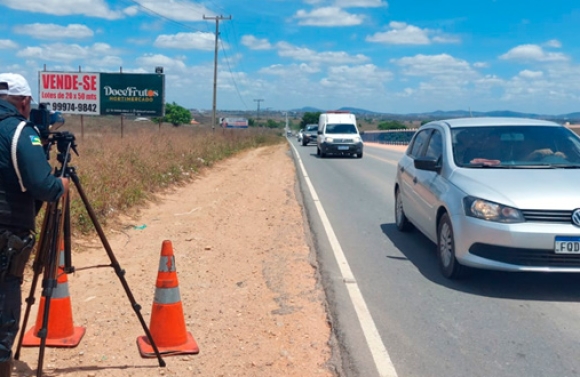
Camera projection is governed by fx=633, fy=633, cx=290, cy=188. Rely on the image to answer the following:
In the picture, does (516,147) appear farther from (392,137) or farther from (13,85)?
(392,137)

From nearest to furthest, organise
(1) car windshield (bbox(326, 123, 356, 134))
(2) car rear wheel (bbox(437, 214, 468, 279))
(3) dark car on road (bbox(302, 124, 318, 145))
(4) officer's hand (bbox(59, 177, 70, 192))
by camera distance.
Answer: (4) officer's hand (bbox(59, 177, 70, 192))
(2) car rear wheel (bbox(437, 214, 468, 279))
(1) car windshield (bbox(326, 123, 356, 134))
(3) dark car on road (bbox(302, 124, 318, 145))

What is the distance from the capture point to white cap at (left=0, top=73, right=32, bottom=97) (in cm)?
339

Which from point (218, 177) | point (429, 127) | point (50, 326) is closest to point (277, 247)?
point (429, 127)

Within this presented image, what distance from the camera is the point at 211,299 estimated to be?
6.15 meters

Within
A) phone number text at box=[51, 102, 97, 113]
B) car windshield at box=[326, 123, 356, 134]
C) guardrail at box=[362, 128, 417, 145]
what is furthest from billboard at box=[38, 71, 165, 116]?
guardrail at box=[362, 128, 417, 145]

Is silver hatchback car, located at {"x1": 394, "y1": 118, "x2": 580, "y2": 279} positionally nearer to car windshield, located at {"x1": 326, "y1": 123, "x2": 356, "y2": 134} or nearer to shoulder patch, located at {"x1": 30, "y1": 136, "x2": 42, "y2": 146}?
shoulder patch, located at {"x1": 30, "y1": 136, "x2": 42, "y2": 146}

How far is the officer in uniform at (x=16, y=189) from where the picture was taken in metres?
3.25

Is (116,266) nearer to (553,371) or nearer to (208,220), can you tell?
(553,371)

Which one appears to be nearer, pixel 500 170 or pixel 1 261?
pixel 1 261

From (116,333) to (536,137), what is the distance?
5.35m

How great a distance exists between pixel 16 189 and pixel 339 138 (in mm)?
27910

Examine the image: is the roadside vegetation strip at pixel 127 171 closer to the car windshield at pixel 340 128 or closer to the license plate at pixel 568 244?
the license plate at pixel 568 244

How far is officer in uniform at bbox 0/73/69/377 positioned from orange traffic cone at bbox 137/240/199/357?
4.49ft

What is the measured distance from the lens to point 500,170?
7012 millimetres
